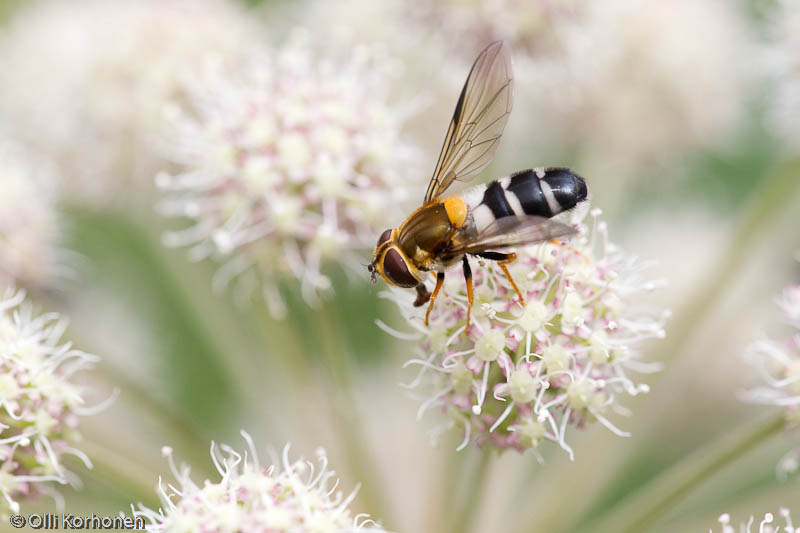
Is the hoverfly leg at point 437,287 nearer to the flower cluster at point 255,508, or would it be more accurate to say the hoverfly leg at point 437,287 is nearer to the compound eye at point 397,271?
the compound eye at point 397,271

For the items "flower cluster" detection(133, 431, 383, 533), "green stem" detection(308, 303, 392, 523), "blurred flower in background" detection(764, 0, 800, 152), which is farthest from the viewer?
"blurred flower in background" detection(764, 0, 800, 152)

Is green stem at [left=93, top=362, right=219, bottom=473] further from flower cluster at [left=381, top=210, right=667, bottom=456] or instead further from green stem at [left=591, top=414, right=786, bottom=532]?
green stem at [left=591, top=414, right=786, bottom=532]

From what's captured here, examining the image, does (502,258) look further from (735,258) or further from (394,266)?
(735,258)

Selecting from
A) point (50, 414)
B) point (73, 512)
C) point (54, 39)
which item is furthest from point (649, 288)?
point (54, 39)

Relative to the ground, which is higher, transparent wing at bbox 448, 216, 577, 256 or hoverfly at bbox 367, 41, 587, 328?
hoverfly at bbox 367, 41, 587, 328

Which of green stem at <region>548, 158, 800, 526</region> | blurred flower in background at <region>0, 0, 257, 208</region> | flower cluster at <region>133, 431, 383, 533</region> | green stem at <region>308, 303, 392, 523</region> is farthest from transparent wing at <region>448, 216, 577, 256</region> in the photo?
blurred flower in background at <region>0, 0, 257, 208</region>

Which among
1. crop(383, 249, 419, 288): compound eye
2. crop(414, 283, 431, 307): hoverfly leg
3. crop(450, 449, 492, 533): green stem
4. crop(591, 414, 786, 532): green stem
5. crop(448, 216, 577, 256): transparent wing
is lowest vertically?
crop(591, 414, 786, 532): green stem

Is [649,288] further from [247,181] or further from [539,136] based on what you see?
[539,136]
